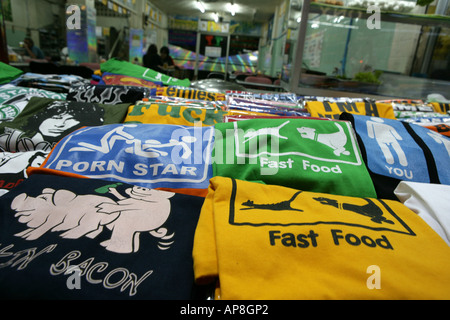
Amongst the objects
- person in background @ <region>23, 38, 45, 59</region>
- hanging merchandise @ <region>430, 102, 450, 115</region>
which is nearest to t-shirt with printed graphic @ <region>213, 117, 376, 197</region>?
hanging merchandise @ <region>430, 102, 450, 115</region>

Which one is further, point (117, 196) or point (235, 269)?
point (117, 196)

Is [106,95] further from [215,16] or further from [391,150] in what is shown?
[215,16]

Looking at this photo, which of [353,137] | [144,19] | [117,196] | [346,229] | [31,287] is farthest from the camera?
[144,19]

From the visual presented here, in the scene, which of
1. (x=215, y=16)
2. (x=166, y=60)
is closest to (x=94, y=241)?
(x=166, y=60)

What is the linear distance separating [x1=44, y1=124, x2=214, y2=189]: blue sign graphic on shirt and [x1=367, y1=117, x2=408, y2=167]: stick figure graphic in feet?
1.70

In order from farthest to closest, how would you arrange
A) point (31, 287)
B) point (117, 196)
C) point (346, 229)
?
1. point (117, 196)
2. point (346, 229)
3. point (31, 287)

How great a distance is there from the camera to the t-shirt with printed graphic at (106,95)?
125cm

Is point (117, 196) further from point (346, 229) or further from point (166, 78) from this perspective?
point (166, 78)

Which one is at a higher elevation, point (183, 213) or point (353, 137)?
point (353, 137)

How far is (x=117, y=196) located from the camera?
557 millimetres

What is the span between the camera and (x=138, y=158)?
695mm

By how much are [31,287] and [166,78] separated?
1792 millimetres

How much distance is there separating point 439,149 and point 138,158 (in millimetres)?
884

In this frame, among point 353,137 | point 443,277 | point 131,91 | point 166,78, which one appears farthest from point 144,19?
point 443,277
